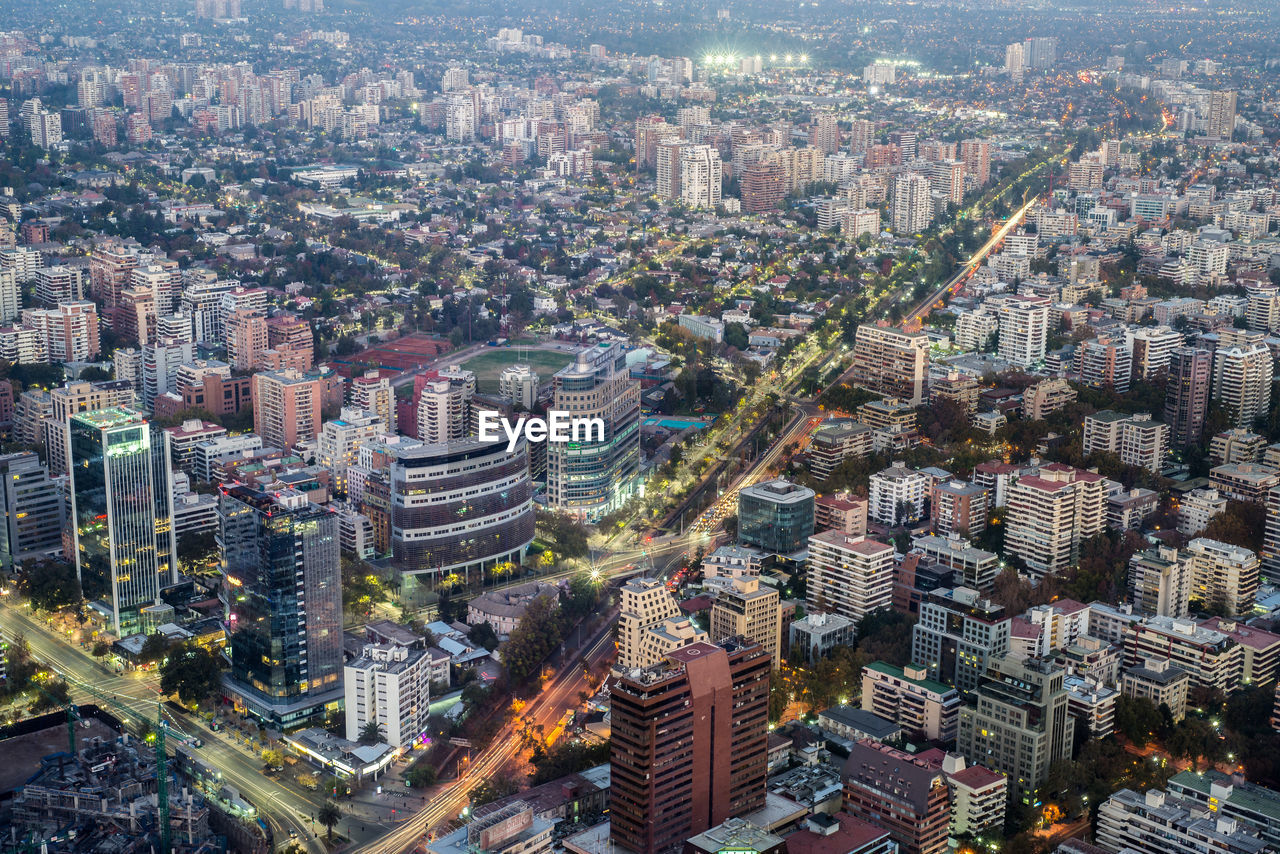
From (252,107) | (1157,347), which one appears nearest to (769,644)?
(1157,347)

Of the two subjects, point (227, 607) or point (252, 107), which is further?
point (252, 107)

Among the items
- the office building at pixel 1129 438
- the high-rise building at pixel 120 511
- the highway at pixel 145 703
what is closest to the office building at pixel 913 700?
the highway at pixel 145 703

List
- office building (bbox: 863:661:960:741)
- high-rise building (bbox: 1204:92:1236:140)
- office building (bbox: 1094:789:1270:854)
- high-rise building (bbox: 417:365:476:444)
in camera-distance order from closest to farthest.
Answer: office building (bbox: 1094:789:1270:854) < office building (bbox: 863:661:960:741) < high-rise building (bbox: 417:365:476:444) < high-rise building (bbox: 1204:92:1236:140)

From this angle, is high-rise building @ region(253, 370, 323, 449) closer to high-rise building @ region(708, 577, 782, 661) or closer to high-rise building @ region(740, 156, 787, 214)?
high-rise building @ region(708, 577, 782, 661)

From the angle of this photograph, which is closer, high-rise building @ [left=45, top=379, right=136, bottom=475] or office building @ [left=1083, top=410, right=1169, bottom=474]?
high-rise building @ [left=45, top=379, right=136, bottom=475]

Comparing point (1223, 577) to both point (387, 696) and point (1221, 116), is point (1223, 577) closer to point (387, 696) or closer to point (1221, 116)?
point (387, 696)

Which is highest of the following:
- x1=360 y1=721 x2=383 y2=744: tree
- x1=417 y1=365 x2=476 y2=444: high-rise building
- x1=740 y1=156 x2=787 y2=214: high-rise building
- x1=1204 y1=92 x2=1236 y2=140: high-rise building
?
x1=1204 y1=92 x2=1236 y2=140: high-rise building

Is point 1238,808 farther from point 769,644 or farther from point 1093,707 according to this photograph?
point 769,644

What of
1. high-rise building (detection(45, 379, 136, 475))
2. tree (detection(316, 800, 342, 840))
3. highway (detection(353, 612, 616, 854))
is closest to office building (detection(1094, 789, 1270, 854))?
highway (detection(353, 612, 616, 854))
